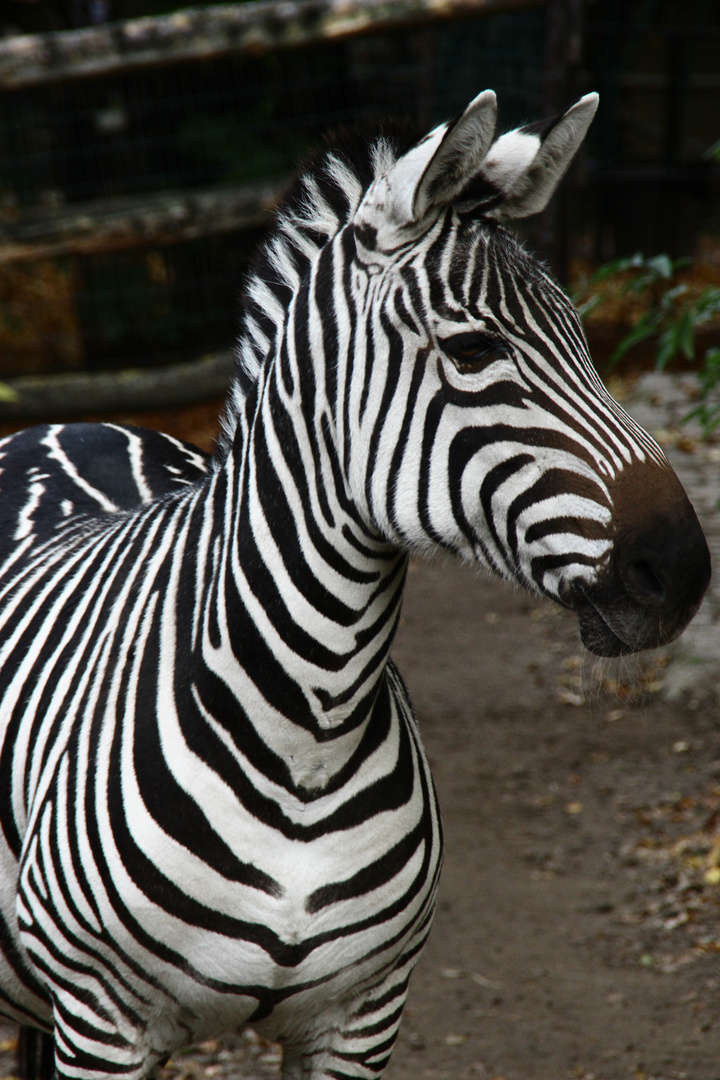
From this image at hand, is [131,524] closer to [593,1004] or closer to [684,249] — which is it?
[593,1004]

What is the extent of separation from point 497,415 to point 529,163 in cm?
44

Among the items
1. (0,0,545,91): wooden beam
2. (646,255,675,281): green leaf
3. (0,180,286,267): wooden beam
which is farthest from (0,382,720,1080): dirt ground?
(0,0,545,91): wooden beam

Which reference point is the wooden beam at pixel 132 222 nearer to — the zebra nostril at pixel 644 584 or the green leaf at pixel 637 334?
the green leaf at pixel 637 334

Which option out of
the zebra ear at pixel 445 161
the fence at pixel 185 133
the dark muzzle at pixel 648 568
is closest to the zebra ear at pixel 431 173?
the zebra ear at pixel 445 161

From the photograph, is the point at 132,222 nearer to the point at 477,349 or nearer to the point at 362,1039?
the point at 477,349

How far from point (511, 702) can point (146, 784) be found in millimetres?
3812

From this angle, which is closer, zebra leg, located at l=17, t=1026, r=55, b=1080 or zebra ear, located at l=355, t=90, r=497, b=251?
zebra ear, located at l=355, t=90, r=497, b=251

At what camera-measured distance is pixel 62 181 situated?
813 cm

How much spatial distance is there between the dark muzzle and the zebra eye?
276 millimetres

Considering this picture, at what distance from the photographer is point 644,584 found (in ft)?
5.26

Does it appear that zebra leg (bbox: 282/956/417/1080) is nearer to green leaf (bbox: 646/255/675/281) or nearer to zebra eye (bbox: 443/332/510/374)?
zebra eye (bbox: 443/332/510/374)

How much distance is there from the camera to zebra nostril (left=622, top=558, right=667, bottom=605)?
1599mm

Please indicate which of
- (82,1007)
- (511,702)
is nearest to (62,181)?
(511,702)

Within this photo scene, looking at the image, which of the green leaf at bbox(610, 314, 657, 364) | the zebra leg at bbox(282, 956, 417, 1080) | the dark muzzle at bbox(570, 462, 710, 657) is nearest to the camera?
the dark muzzle at bbox(570, 462, 710, 657)
